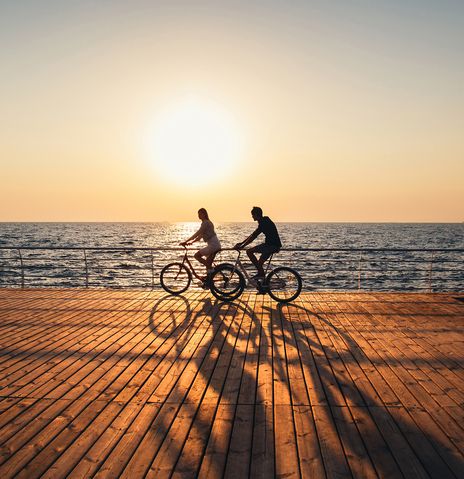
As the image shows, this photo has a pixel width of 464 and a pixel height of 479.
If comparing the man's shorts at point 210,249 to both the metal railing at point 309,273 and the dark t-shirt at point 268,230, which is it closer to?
the metal railing at point 309,273

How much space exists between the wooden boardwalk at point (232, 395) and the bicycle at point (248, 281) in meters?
1.16

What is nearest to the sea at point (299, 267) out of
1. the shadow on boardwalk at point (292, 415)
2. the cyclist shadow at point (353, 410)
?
the cyclist shadow at point (353, 410)

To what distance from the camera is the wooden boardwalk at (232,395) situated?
316 centimetres

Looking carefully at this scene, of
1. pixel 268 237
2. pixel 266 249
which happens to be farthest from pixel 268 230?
pixel 266 249

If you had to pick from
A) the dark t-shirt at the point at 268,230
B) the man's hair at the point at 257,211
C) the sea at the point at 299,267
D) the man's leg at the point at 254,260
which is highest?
the man's hair at the point at 257,211

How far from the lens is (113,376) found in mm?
4949

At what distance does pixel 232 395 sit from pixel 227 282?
17.0 feet

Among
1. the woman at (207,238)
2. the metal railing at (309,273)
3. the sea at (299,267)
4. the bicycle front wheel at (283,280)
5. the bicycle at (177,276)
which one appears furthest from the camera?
the sea at (299,267)

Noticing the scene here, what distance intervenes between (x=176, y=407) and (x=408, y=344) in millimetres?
3867

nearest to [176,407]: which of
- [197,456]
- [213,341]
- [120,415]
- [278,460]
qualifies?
[120,415]

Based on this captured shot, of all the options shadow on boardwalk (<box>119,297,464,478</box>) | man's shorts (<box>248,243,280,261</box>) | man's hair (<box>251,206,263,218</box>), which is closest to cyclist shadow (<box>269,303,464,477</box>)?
shadow on boardwalk (<box>119,297,464,478</box>)

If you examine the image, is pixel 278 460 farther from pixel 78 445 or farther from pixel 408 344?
pixel 408 344

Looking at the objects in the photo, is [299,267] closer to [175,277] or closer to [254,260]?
[175,277]

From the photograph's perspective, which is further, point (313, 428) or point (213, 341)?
point (213, 341)
